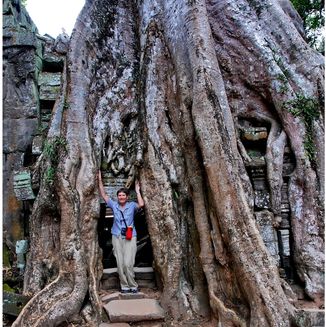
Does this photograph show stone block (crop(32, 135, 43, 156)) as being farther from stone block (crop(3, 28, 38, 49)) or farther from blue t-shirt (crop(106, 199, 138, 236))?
stone block (crop(3, 28, 38, 49))

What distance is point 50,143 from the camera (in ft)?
12.2

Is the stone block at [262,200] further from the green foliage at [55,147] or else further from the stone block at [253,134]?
the green foliage at [55,147]

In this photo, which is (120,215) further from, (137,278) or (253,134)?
(253,134)

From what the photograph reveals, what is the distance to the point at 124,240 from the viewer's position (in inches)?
138

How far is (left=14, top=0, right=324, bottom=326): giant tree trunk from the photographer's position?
2.97 m

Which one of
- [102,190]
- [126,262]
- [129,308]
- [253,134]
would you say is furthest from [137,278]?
[253,134]

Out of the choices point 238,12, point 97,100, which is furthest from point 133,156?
point 238,12

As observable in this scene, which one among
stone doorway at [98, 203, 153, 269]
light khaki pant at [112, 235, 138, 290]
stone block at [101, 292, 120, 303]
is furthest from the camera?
stone doorway at [98, 203, 153, 269]

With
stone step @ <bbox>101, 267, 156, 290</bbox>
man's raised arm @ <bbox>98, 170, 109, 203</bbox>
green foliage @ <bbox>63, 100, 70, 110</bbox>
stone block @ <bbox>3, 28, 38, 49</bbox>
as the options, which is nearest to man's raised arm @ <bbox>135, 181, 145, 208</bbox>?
man's raised arm @ <bbox>98, 170, 109, 203</bbox>

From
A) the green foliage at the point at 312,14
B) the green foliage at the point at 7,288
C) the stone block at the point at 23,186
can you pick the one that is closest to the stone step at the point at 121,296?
the green foliage at the point at 7,288

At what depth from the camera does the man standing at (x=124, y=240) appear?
3438mm

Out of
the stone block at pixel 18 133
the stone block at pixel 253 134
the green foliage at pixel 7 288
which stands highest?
the stone block at pixel 18 133

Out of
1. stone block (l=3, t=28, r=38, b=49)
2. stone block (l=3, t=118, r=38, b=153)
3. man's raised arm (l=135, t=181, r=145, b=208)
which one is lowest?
man's raised arm (l=135, t=181, r=145, b=208)

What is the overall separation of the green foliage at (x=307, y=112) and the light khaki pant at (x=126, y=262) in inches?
72.3
